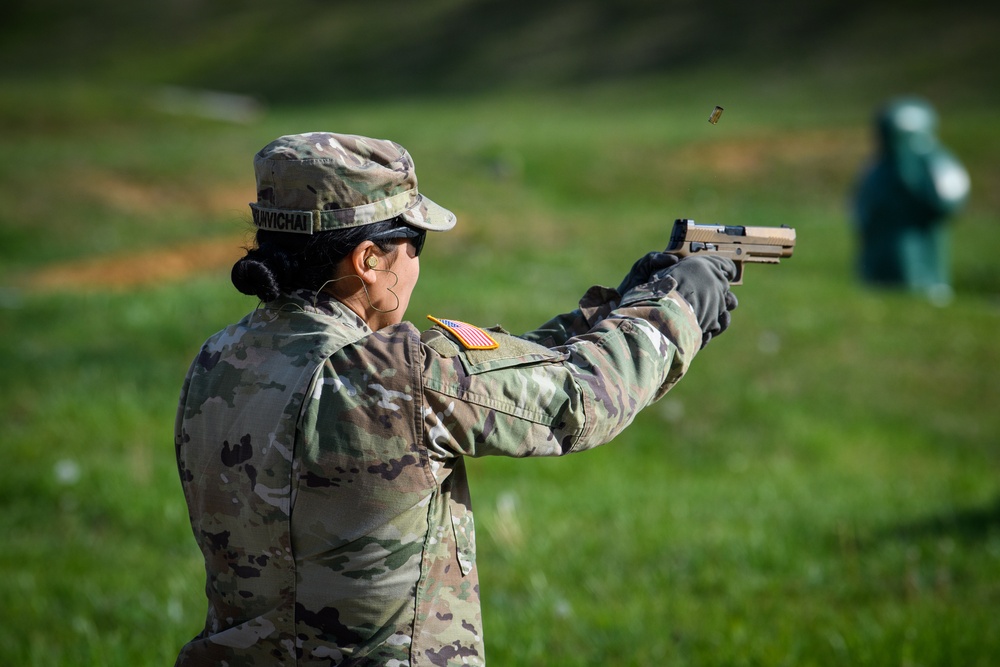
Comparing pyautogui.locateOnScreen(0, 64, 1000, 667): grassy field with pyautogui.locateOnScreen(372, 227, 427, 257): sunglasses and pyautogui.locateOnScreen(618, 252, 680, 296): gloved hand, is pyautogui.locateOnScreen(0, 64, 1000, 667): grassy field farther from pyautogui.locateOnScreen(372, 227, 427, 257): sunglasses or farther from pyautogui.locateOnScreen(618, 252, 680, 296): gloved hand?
pyautogui.locateOnScreen(372, 227, 427, 257): sunglasses

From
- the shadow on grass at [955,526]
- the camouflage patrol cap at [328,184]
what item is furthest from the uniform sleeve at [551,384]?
the shadow on grass at [955,526]

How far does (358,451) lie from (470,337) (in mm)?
311

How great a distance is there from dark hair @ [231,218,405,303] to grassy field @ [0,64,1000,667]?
7.03ft

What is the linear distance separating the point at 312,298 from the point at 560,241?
10889 mm

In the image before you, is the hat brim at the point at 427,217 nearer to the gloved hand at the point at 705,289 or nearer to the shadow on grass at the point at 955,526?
the gloved hand at the point at 705,289

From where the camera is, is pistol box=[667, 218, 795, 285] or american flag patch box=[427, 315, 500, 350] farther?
pistol box=[667, 218, 795, 285]

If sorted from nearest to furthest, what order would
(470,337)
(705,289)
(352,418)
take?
A: (352,418)
(470,337)
(705,289)

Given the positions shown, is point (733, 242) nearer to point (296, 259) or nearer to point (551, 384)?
point (551, 384)

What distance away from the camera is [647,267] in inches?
101

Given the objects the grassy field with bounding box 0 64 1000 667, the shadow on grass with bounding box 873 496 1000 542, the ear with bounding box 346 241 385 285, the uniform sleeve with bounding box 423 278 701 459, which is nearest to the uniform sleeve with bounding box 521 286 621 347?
the uniform sleeve with bounding box 423 278 701 459

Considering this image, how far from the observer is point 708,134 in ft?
69.1

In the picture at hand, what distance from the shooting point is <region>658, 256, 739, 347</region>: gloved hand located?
2.35 m

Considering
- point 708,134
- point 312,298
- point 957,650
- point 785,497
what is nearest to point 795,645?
point 957,650

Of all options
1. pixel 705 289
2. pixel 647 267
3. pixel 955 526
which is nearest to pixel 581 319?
pixel 647 267
